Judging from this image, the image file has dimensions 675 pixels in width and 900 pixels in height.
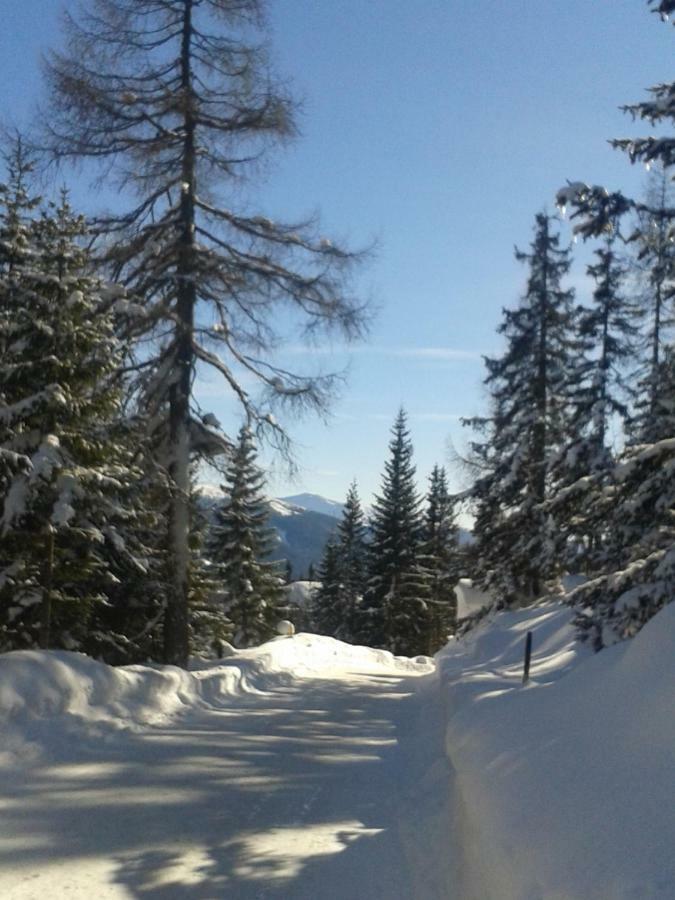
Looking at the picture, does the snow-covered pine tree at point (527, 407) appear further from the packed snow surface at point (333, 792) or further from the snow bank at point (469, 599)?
the packed snow surface at point (333, 792)

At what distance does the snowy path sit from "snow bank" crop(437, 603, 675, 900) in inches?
20.4

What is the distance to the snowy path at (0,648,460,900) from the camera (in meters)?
4.83

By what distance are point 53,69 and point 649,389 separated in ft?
68.9

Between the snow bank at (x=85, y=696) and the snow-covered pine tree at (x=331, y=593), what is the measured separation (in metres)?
40.7

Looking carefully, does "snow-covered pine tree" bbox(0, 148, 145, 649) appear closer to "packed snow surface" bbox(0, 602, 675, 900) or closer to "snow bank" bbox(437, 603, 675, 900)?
"packed snow surface" bbox(0, 602, 675, 900)

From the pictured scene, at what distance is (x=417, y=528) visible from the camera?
1754 inches

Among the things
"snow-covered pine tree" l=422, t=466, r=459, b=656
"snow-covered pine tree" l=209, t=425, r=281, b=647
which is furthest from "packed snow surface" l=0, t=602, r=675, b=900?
"snow-covered pine tree" l=422, t=466, r=459, b=656

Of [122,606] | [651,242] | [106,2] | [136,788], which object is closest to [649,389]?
[651,242]

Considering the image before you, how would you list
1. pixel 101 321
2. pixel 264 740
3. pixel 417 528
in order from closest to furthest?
pixel 264 740
pixel 101 321
pixel 417 528

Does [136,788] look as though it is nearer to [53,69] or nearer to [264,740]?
[264,740]

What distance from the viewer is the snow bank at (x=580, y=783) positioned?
3.71m

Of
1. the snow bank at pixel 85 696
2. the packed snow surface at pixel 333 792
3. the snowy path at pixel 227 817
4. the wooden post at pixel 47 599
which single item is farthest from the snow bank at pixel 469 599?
the snowy path at pixel 227 817

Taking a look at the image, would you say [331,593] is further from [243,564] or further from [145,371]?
[145,371]

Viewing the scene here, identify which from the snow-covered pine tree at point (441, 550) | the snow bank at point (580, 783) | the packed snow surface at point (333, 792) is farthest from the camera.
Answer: the snow-covered pine tree at point (441, 550)
